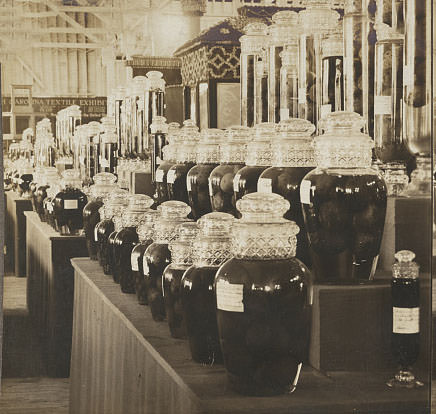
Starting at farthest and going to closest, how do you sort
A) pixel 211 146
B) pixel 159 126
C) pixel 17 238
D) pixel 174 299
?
pixel 17 238 < pixel 159 126 < pixel 211 146 < pixel 174 299

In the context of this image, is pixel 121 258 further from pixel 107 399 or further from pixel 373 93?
pixel 373 93

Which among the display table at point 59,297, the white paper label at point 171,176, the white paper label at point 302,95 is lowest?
the display table at point 59,297

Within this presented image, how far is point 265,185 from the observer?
6.83 feet

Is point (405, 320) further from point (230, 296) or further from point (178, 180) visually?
point (178, 180)

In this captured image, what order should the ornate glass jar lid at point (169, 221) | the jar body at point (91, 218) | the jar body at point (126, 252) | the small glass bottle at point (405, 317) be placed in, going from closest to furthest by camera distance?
the small glass bottle at point (405, 317)
the ornate glass jar lid at point (169, 221)
the jar body at point (126, 252)
the jar body at point (91, 218)

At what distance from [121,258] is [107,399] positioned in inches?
17.9

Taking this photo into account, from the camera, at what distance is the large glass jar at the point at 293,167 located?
204 cm

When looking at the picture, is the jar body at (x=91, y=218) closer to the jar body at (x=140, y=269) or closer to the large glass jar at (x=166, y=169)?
the large glass jar at (x=166, y=169)

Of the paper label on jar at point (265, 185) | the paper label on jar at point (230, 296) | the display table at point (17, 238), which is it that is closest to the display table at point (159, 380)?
the paper label on jar at point (230, 296)

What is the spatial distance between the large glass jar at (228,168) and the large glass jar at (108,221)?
803 millimetres

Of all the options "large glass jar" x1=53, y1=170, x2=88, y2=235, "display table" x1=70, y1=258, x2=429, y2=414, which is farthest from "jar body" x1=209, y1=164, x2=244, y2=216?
"large glass jar" x1=53, y1=170, x2=88, y2=235

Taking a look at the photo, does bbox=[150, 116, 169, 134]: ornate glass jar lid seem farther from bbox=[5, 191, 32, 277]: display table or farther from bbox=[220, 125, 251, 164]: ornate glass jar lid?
bbox=[5, 191, 32, 277]: display table

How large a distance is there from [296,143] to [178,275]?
0.40 m

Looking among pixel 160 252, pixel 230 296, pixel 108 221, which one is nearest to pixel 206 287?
pixel 230 296
